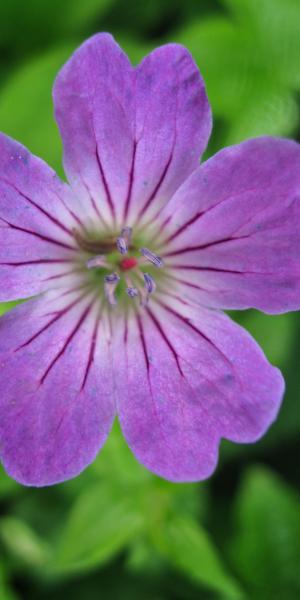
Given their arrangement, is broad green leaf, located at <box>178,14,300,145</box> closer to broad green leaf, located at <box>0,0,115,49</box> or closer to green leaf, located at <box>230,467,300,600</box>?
broad green leaf, located at <box>0,0,115,49</box>

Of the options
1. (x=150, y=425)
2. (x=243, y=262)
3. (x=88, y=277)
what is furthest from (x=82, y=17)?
(x=150, y=425)

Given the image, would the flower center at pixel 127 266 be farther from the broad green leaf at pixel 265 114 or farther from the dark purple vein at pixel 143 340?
the broad green leaf at pixel 265 114

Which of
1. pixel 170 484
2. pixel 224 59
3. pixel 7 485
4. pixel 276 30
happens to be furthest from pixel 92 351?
pixel 276 30

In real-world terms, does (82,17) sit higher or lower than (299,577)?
higher

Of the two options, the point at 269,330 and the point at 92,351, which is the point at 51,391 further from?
the point at 269,330

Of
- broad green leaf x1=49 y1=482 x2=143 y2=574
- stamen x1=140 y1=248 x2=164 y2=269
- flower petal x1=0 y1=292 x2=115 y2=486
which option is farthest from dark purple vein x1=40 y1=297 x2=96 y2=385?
broad green leaf x1=49 y1=482 x2=143 y2=574

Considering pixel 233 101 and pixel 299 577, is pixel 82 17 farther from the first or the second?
pixel 299 577
